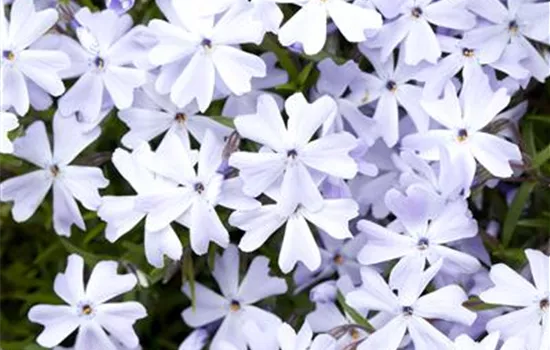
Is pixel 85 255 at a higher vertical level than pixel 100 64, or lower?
lower

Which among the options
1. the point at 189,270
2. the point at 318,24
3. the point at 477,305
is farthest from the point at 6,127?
the point at 477,305

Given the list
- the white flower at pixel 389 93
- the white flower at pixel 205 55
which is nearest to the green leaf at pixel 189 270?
the white flower at pixel 205 55

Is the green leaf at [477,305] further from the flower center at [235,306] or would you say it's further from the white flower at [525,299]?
the flower center at [235,306]

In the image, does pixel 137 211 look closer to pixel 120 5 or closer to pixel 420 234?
pixel 120 5

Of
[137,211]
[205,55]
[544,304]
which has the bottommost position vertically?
[544,304]

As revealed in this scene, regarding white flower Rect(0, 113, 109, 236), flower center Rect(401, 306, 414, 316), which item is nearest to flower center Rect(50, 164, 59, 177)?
white flower Rect(0, 113, 109, 236)

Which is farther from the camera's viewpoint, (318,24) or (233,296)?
(233,296)

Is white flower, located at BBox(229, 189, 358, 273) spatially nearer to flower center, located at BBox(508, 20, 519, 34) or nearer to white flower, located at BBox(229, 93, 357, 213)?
white flower, located at BBox(229, 93, 357, 213)
